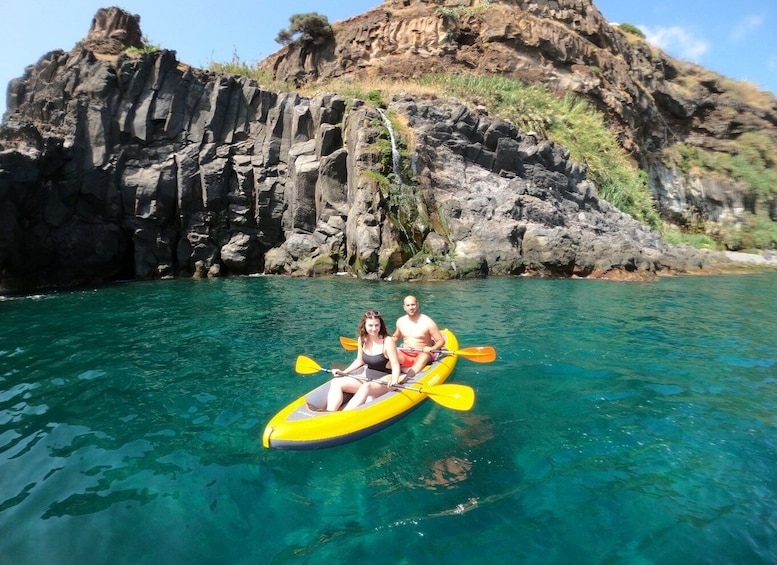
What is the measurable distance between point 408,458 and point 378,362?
143 cm

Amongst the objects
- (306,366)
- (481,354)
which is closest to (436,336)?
(481,354)

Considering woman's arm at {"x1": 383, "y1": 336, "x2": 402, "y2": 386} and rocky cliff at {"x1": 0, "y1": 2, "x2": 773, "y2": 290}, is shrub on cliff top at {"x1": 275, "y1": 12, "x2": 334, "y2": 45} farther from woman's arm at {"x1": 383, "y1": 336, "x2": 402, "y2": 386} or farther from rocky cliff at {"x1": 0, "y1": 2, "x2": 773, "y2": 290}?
woman's arm at {"x1": 383, "y1": 336, "x2": 402, "y2": 386}

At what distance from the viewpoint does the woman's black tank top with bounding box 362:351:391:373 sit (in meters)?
5.36

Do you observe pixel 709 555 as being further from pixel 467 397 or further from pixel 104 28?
pixel 104 28

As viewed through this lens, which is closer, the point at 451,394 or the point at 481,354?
the point at 451,394

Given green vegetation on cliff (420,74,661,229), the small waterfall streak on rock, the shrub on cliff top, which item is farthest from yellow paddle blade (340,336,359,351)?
the shrub on cliff top

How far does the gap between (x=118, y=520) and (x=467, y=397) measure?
3.08m

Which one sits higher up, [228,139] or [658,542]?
[228,139]

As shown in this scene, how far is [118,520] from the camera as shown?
3287 millimetres

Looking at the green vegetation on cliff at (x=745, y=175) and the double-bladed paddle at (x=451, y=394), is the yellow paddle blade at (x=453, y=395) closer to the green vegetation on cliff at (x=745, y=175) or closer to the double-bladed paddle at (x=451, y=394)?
the double-bladed paddle at (x=451, y=394)

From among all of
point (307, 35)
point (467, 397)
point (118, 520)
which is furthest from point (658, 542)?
point (307, 35)

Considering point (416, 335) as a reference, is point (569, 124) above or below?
above

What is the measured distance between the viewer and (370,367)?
5.39 m

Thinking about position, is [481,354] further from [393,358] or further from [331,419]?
[331,419]
